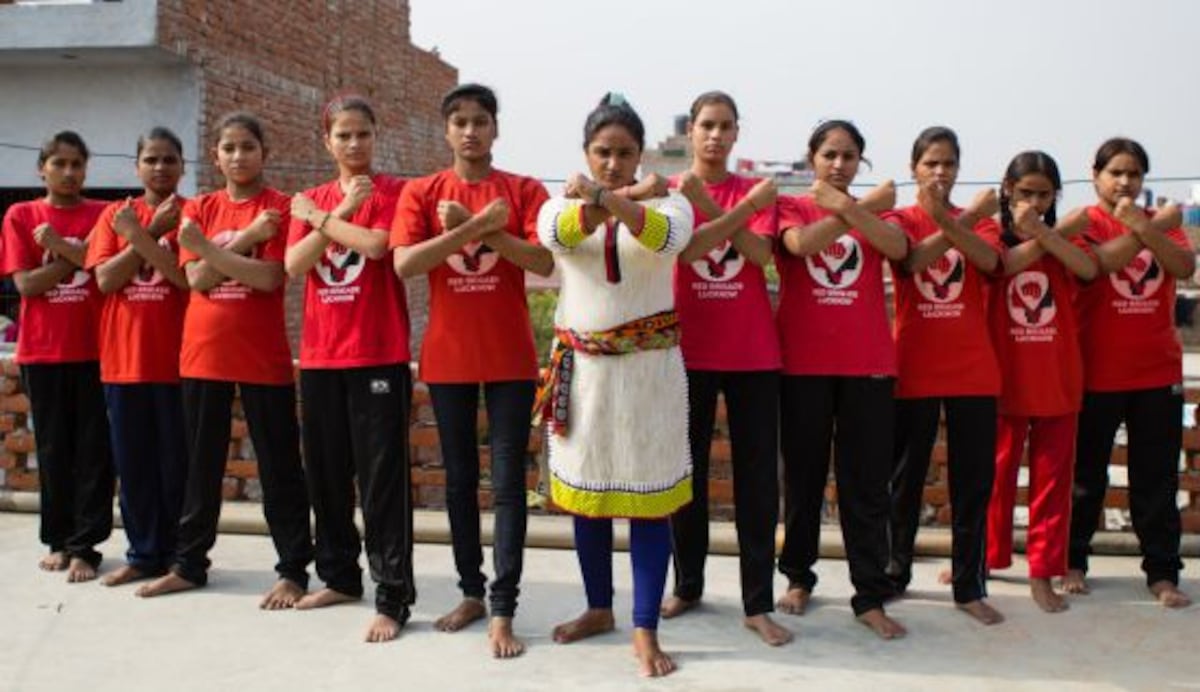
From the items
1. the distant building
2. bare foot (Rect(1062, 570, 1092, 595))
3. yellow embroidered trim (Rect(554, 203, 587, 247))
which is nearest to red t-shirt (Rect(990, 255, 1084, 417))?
bare foot (Rect(1062, 570, 1092, 595))

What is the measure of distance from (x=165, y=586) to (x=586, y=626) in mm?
1672

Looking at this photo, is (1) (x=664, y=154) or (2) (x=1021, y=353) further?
(1) (x=664, y=154)

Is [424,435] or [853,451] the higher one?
[853,451]

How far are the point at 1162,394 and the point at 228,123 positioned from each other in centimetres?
364

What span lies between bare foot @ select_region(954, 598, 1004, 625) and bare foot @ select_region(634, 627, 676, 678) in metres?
1.19

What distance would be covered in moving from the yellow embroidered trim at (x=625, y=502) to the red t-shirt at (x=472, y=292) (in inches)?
19.3

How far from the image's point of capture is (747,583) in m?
3.78

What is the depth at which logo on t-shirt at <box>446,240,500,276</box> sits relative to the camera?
3.68 meters

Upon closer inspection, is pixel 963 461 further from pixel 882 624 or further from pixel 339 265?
pixel 339 265

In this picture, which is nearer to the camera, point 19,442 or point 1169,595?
point 1169,595

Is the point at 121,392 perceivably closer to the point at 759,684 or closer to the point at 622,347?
the point at 622,347

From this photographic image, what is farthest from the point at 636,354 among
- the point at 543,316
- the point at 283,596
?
the point at 543,316

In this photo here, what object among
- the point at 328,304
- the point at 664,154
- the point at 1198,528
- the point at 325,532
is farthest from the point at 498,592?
the point at 664,154

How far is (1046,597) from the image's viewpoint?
160 inches
